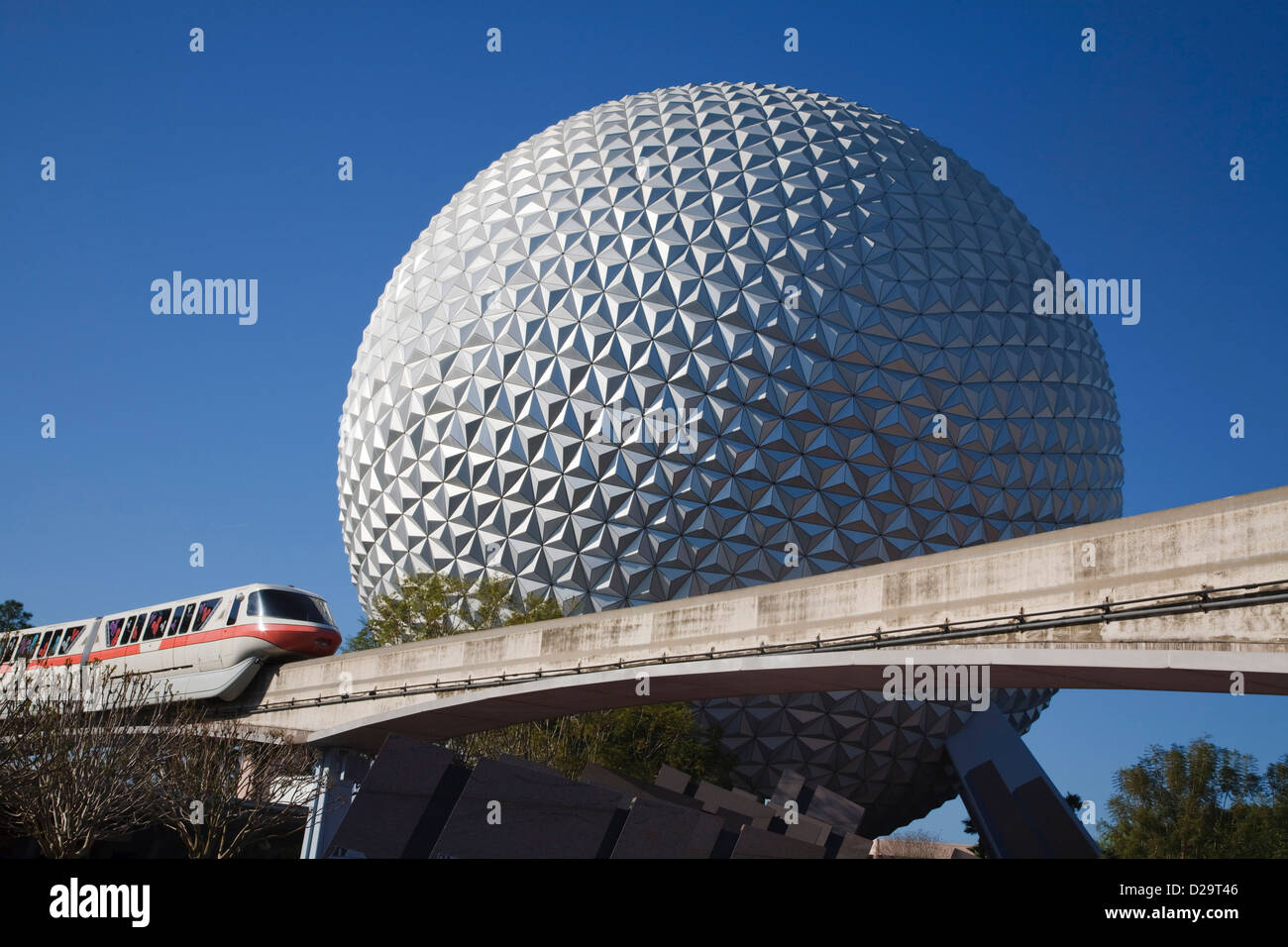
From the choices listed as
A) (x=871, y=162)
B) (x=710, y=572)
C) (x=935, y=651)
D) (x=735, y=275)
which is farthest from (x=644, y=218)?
(x=935, y=651)

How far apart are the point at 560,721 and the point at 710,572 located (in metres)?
5.52

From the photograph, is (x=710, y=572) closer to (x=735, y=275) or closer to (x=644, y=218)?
(x=735, y=275)

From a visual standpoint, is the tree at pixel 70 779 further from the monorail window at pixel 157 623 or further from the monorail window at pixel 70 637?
the monorail window at pixel 70 637

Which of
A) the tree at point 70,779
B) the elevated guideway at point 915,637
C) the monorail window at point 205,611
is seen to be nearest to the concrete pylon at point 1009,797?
the elevated guideway at point 915,637

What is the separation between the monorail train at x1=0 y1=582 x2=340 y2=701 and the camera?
25.3m

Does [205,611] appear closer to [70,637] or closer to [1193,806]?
[70,637]

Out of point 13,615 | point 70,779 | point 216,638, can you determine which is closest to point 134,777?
point 70,779

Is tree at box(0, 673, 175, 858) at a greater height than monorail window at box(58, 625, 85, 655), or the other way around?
monorail window at box(58, 625, 85, 655)

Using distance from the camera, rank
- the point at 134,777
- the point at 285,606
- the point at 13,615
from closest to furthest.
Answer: the point at 134,777 < the point at 285,606 < the point at 13,615

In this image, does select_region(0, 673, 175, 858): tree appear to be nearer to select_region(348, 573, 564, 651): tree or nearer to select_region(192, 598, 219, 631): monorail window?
select_region(192, 598, 219, 631): monorail window

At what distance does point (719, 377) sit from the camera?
1108 inches

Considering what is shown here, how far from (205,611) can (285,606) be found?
2.31m

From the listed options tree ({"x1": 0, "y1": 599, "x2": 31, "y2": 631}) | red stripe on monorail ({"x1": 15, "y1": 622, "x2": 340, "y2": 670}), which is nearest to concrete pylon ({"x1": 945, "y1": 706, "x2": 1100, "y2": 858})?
red stripe on monorail ({"x1": 15, "y1": 622, "x2": 340, "y2": 670})

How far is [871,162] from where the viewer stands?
32406 mm
